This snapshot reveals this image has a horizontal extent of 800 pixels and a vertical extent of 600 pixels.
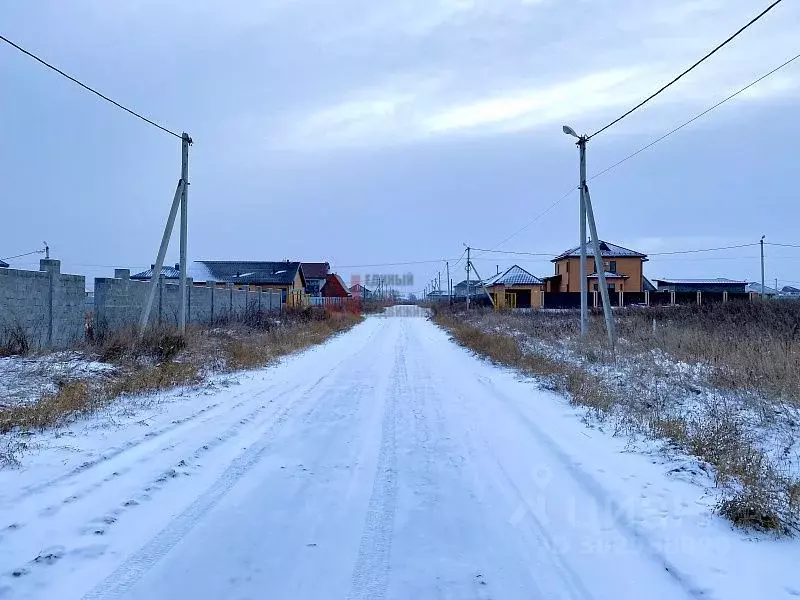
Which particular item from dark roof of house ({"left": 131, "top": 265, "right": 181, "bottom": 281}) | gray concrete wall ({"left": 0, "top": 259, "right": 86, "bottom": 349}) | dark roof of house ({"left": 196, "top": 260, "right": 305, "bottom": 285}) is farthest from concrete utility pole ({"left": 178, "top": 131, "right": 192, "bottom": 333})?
dark roof of house ({"left": 196, "top": 260, "right": 305, "bottom": 285})

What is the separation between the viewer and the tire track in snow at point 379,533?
3.90 metres

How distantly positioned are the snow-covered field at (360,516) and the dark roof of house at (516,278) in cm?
6452

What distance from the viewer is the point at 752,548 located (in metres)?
4.47

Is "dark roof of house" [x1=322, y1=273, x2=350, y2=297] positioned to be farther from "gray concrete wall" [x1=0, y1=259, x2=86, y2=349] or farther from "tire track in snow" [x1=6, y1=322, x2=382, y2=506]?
"tire track in snow" [x1=6, y1=322, x2=382, y2=506]

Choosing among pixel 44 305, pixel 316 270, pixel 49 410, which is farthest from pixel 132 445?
pixel 316 270

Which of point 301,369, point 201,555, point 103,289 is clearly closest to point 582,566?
point 201,555

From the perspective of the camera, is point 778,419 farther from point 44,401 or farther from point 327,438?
point 44,401

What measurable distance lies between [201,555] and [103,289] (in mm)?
15694

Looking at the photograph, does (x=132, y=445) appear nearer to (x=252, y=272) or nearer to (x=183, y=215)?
(x=183, y=215)

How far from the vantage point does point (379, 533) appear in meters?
4.77

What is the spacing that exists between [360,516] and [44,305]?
12817mm

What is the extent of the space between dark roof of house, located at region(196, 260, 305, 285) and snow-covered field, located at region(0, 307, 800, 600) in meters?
60.9

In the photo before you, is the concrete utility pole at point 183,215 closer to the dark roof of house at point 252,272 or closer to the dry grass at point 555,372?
the dry grass at point 555,372

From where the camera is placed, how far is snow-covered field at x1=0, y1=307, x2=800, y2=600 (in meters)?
3.95
